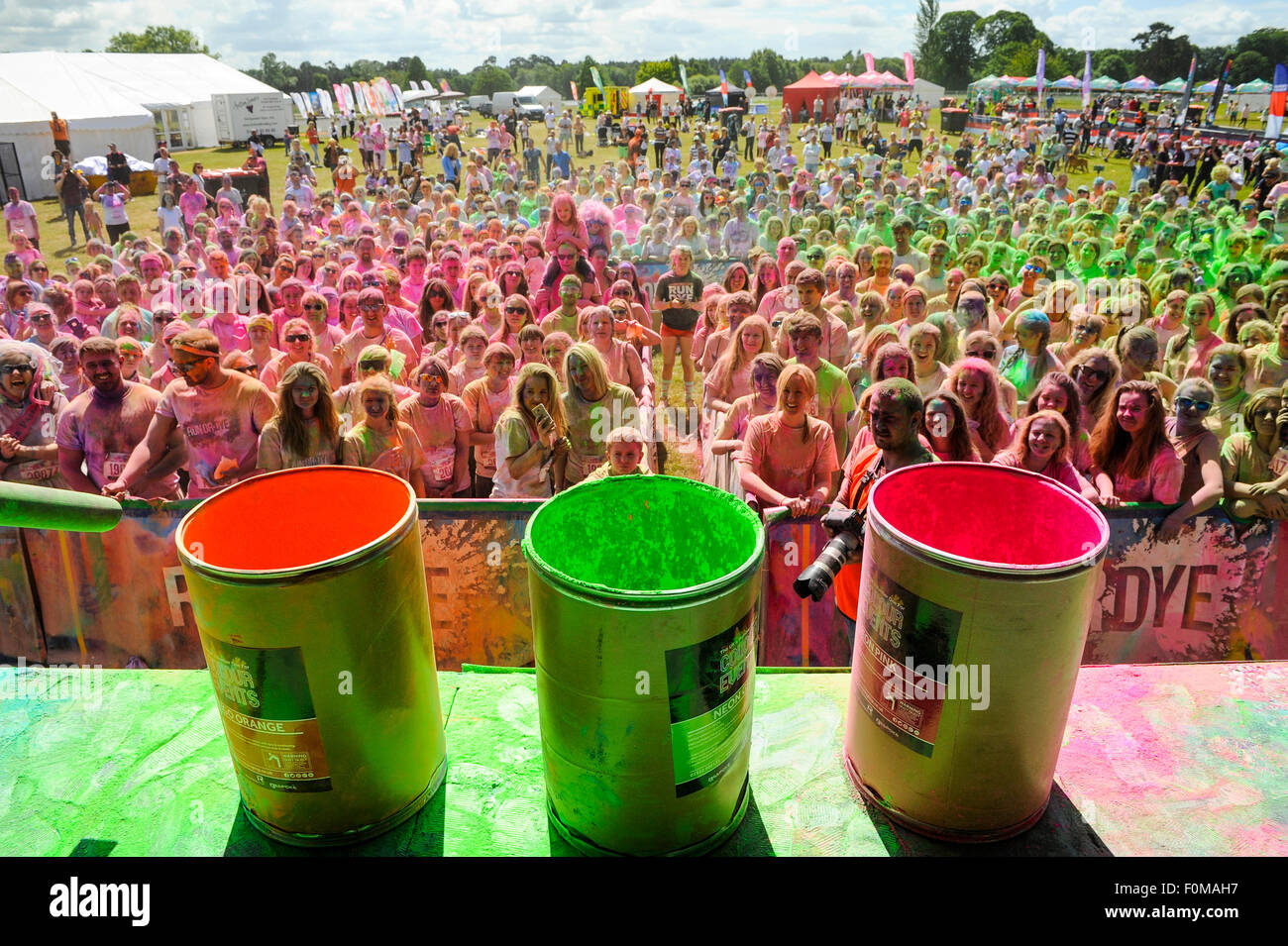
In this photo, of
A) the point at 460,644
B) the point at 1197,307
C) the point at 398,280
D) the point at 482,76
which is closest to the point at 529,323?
the point at 398,280

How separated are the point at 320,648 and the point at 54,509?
69cm

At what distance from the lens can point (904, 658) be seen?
2309 millimetres

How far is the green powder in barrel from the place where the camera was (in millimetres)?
2477

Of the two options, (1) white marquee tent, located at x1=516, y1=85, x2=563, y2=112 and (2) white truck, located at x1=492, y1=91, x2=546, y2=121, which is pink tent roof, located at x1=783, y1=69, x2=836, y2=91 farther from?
(2) white truck, located at x1=492, y1=91, x2=546, y2=121

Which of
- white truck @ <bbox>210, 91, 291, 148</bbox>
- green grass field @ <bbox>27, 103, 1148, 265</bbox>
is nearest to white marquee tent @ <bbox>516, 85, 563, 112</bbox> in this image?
green grass field @ <bbox>27, 103, 1148, 265</bbox>

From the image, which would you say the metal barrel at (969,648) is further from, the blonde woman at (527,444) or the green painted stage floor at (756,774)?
the blonde woman at (527,444)

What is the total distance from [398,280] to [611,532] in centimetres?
860

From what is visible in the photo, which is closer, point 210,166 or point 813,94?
point 210,166

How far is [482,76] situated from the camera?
120m

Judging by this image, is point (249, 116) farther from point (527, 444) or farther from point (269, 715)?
point (269, 715)

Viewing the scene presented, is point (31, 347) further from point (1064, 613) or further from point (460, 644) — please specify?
point (1064, 613)

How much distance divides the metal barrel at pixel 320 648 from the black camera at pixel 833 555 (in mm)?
1115

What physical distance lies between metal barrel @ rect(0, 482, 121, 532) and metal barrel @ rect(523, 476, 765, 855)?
1.03 meters

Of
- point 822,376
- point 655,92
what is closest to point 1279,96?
point 655,92
